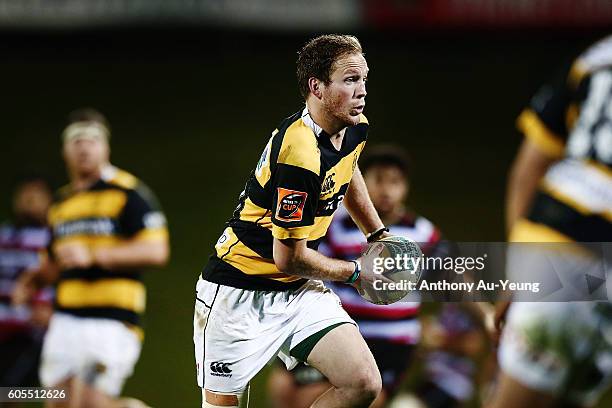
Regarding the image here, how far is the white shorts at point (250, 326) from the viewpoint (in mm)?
2498

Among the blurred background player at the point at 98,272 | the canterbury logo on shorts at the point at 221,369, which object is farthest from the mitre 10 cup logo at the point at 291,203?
the blurred background player at the point at 98,272

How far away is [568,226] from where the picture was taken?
6.60ft

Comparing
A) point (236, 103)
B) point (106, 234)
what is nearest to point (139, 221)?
point (106, 234)

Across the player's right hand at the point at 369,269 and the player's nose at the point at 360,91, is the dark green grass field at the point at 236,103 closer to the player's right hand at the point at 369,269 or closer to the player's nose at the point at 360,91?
the player's right hand at the point at 369,269

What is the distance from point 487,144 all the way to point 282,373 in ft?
11.6

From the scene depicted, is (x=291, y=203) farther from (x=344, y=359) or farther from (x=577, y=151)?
(x=577, y=151)

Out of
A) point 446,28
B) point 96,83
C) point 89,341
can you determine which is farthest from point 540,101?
point 96,83

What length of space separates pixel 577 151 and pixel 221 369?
3.71ft

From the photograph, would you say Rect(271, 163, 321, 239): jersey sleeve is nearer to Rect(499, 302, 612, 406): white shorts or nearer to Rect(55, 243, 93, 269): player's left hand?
Rect(499, 302, 612, 406): white shorts

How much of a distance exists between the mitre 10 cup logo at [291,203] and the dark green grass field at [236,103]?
3.64 metres

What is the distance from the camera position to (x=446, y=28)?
19.1ft

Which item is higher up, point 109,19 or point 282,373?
point 109,19

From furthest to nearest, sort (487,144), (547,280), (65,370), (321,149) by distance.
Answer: (487,144), (65,370), (321,149), (547,280)

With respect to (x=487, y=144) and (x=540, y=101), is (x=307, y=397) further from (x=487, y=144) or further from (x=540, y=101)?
(x=487, y=144)
